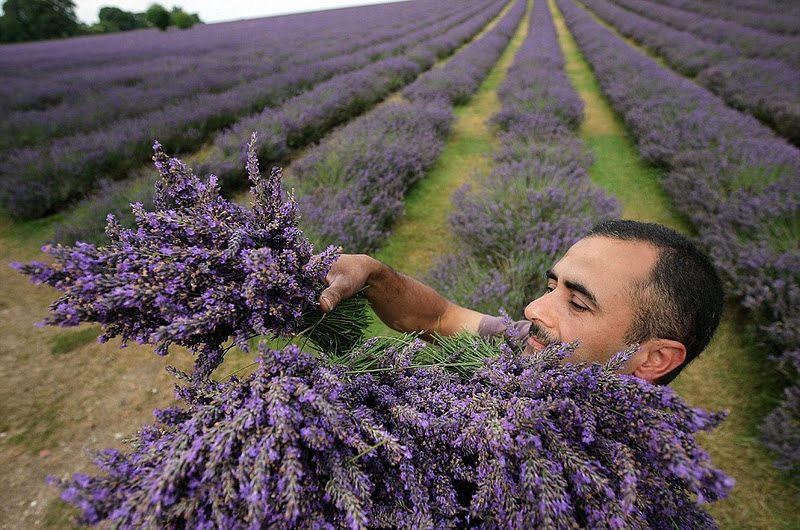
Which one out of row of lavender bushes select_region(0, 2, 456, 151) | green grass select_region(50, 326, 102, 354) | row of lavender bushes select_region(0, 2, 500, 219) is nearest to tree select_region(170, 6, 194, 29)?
row of lavender bushes select_region(0, 2, 456, 151)

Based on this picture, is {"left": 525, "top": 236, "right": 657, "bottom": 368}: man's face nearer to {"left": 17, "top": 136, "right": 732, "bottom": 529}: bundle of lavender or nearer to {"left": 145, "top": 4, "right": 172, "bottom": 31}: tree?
{"left": 17, "top": 136, "right": 732, "bottom": 529}: bundle of lavender

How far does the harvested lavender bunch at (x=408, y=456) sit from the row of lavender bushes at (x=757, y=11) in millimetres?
19004

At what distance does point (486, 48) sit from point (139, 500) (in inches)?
683

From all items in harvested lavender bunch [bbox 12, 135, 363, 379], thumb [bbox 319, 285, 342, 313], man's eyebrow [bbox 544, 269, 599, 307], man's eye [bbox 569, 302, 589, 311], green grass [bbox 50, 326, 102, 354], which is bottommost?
green grass [bbox 50, 326, 102, 354]

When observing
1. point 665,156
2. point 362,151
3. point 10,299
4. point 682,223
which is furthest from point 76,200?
point 665,156

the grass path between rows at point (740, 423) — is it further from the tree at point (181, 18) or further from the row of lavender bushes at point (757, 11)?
the tree at point (181, 18)

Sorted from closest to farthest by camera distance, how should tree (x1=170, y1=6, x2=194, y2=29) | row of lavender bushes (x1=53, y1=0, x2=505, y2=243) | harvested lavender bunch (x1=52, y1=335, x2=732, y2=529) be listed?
harvested lavender bunch (x1=52, y1=335, x2=732, y2=529) < row of lavender bushes (x1=53, y1=0, x2=505, y2=243) < tree (x1=170, y1=6, x2=194, y2=29)

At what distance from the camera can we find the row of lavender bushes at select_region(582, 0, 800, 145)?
7.23 metres

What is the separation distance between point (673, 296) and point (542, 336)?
1.57 ft

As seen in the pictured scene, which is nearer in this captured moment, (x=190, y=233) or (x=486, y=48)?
(x=190, y=233)

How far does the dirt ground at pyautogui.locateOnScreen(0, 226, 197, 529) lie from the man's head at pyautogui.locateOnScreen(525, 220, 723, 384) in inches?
106

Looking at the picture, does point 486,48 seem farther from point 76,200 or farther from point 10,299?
point 10,299

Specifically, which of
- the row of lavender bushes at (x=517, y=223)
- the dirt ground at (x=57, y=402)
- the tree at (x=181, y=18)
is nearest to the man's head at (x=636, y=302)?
the row of lavender bushes at (x=517, y=223)

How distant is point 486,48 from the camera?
1512cm
